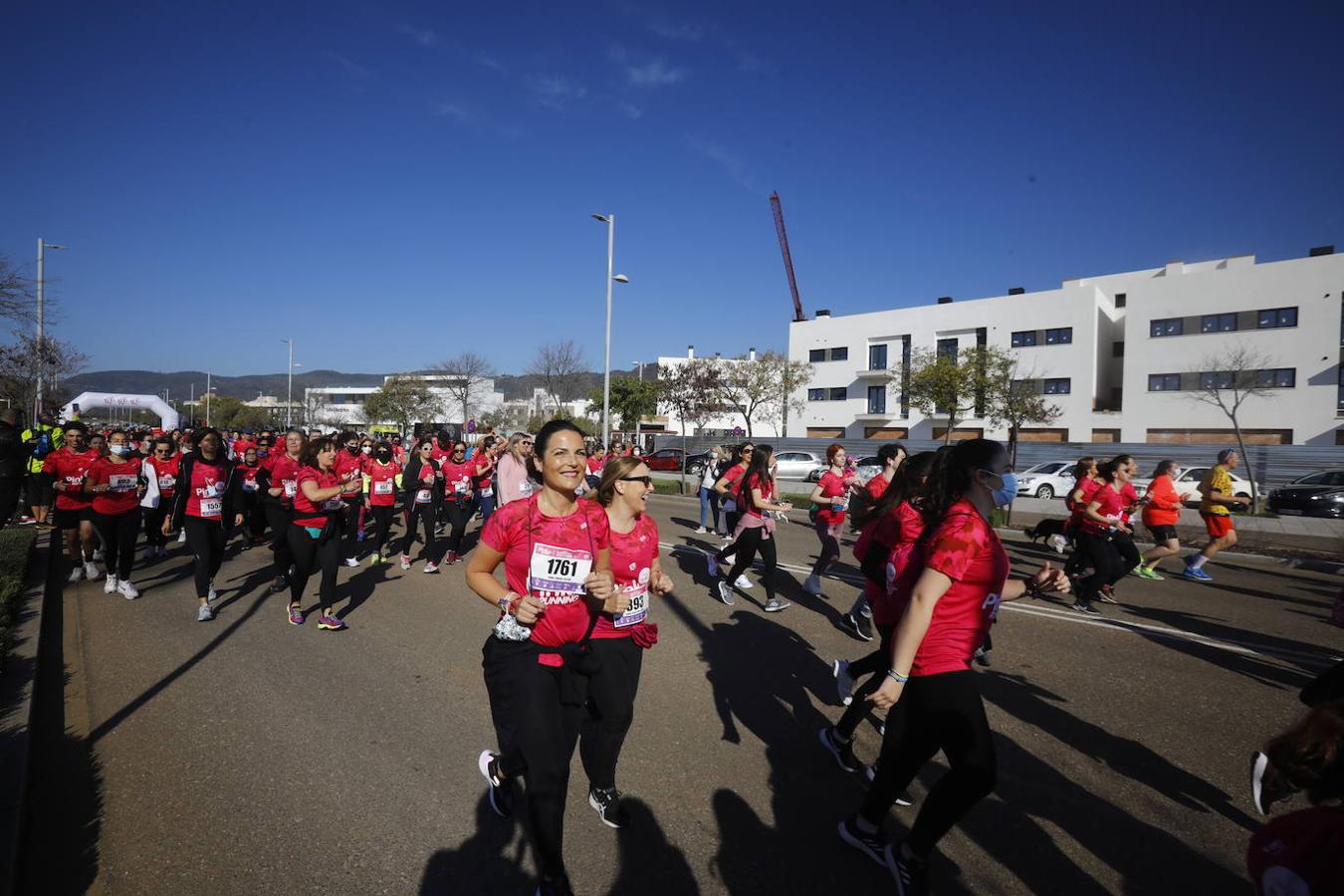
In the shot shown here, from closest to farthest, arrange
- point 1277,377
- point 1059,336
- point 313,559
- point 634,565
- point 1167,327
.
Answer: point 634,565 → point 313,559 → point 1277,377 → point 1167,327 → point 1059,336

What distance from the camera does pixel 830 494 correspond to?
8195 mm

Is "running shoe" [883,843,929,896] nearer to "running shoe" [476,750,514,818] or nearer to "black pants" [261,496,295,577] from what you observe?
"running shoe" [476,750,514,818]

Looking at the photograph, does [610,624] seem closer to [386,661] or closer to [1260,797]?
[1260,797]

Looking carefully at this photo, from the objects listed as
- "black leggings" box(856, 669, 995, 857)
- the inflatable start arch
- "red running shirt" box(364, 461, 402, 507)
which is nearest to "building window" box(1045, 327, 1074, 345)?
"red running shirt" box(364, 461, 402, 507)

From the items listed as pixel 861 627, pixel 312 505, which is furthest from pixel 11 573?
pixel 861 627

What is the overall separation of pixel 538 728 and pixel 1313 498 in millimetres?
26168

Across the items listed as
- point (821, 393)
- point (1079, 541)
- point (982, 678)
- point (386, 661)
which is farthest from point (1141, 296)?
point (386, 661)

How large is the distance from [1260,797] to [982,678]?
3556mm

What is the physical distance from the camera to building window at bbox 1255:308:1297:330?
35656mm

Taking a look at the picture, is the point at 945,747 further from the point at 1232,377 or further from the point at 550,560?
the point at 1232,377

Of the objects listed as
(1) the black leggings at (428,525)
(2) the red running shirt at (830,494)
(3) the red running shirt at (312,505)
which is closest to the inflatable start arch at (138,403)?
(1) the black leggings at (428,525)

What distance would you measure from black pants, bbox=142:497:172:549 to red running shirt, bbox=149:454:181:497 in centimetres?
15

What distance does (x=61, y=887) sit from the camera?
2996mm

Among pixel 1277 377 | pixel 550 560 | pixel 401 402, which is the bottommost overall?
pixel 550 560
